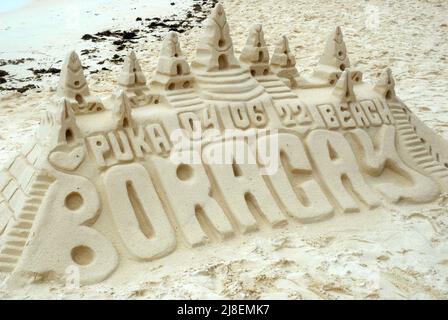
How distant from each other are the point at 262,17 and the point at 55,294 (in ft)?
31.1

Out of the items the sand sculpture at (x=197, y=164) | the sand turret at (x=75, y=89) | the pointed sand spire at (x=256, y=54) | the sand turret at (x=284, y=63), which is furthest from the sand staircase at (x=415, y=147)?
the sand turret at (x=75, y=89)

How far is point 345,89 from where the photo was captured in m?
4.92

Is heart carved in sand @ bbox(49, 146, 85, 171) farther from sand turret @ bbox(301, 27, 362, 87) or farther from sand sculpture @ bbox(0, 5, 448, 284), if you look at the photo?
sand turret @ bbox(301, 27, 362, 87)

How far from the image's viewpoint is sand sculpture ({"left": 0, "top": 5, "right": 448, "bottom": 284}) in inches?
146

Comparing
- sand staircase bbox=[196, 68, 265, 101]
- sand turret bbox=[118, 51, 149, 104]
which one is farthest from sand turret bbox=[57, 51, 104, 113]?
sand staircase bbox=[196, 68, 265, 101]

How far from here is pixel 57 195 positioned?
374 centimetres

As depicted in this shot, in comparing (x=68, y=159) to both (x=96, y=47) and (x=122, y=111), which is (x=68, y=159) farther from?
(x=96, y=47)

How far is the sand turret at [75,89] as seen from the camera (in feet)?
13.9

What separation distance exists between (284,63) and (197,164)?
5.43 feet

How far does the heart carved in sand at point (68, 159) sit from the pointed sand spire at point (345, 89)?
99.3 inches

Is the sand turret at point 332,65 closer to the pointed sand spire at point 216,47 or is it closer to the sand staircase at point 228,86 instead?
the sand staircase at point 228,86

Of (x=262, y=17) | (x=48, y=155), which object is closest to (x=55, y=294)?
(x=48, y=155)

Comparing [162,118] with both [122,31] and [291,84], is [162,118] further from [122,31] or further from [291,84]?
[122,31]

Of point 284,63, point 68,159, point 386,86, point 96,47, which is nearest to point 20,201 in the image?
point 68,159
